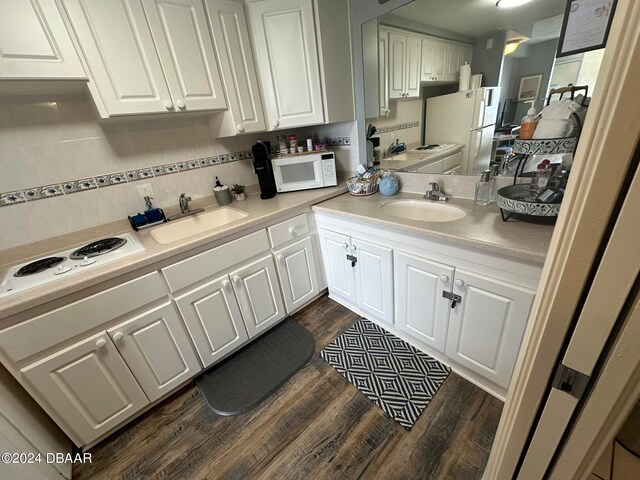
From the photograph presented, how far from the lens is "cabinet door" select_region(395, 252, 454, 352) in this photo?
4.13ft

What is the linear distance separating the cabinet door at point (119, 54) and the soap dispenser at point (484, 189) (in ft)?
5.66

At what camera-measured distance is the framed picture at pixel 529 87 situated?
3.66ft

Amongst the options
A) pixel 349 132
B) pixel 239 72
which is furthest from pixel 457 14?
pixel 239 72

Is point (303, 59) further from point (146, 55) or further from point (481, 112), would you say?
point (481, 112)

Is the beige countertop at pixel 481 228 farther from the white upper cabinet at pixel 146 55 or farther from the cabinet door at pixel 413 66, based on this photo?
the white upper cabinet at pixel 146 55

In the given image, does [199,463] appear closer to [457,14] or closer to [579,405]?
[579,405]

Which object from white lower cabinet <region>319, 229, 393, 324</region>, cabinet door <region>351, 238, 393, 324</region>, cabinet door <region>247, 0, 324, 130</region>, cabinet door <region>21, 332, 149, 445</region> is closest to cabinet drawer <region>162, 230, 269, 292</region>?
cabinet door <region>21, 332, 149, 445</region>

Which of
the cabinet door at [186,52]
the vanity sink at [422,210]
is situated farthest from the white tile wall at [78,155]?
the vanity sink at [422,210]

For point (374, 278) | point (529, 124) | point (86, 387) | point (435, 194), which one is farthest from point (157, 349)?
point (529, 124)

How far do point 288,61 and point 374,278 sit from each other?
1.44m

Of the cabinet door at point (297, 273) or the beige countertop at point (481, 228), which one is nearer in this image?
the beige countertop at point (481, 228)

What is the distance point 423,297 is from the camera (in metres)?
1.35

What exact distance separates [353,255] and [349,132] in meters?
0.96

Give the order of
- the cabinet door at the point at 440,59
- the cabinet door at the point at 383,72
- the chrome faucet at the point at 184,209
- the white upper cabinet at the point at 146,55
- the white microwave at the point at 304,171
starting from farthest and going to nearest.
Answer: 1. the white microwave at the point at 304,171
2. the chrome faucet at the point at 184,209
3. the cabinet door at the point at 383,72
4. the cabinet door at the point at 440,59
5. the white upper cabinet at the point at 146,55
